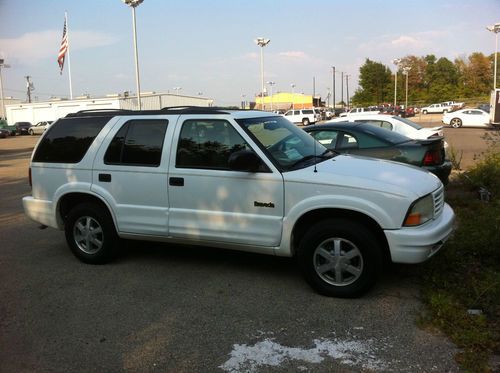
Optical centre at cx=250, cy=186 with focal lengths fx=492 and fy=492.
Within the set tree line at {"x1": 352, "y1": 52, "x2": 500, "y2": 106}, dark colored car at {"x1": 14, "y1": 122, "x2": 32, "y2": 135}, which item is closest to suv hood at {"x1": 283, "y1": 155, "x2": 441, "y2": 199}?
dark colored car at {"x1": 14, "y1": 122, "x2": 32, "y2": 135}

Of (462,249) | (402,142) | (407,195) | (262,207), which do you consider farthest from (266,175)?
(402,142)

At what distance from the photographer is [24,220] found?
8.37 m

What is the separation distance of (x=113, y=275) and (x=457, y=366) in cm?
359

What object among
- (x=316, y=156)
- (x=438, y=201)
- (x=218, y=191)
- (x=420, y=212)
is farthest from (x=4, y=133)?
(x=420, y=212)

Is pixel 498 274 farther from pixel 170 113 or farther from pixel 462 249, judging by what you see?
pixel 170 113

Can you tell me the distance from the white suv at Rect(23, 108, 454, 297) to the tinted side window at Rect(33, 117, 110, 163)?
0.04ft

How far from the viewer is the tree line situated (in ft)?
294

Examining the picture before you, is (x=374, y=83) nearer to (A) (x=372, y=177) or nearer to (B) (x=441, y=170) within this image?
(B) (x=441, y=170)

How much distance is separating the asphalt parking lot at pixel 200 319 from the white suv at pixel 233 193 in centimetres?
38

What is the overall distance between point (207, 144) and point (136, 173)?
885 millimetres

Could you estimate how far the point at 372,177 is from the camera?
14.6 ft

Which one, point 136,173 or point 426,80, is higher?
point 426,80

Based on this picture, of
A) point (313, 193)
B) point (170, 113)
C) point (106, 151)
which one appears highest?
point (170, 113)

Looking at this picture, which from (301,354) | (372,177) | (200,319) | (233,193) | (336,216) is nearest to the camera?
(301,354)
